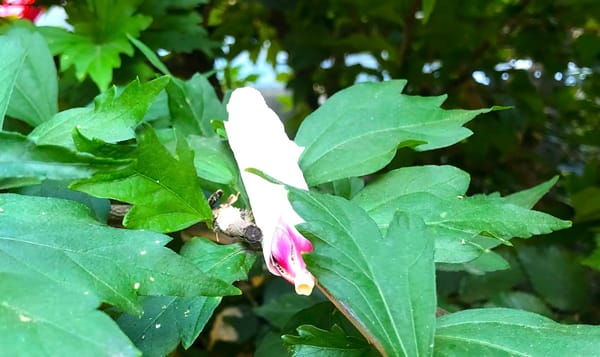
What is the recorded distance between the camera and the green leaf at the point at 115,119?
1.36 ft

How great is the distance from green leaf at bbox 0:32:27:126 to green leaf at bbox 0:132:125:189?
3.1 inches

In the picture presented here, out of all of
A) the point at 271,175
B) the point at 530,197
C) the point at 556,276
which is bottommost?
the point at 556,276

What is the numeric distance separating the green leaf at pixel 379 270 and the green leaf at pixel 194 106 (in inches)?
9.0

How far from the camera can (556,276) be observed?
79cm

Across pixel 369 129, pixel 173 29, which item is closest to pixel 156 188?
pixel 369 129

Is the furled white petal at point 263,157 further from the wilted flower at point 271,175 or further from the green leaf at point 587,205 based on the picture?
the green leaf at point 587,205

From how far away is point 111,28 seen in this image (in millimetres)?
723

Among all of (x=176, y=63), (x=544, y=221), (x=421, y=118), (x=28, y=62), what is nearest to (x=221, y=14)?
(x=176, y=63)

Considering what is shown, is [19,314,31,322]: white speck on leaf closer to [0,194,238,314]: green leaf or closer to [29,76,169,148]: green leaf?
[0,194,238,314]: green leaf

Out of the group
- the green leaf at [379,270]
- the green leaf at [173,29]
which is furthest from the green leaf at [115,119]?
the green leaf at [173,29]

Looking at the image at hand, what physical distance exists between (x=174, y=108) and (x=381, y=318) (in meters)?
0.30

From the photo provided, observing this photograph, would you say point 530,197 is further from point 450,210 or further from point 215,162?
point 215,162

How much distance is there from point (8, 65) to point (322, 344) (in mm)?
278

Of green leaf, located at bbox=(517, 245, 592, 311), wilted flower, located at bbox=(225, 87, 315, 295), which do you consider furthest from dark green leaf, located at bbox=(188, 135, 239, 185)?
green leaf, located at bbox=(517, 245, 592, 311)
